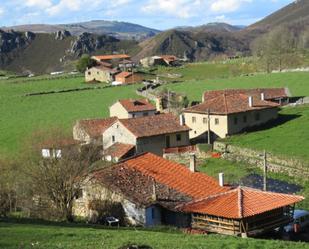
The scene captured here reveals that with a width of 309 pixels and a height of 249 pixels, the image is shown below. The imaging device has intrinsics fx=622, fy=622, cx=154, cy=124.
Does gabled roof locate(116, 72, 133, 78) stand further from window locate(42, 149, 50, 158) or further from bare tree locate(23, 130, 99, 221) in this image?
bare tree locate(23, 130, 99, 221)

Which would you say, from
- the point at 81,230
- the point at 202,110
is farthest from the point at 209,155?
the point at 81,230

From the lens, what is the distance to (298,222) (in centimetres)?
3341

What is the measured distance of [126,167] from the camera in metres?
39.0

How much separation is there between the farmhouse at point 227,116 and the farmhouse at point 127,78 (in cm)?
5591

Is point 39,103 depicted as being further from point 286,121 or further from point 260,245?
point 260,245

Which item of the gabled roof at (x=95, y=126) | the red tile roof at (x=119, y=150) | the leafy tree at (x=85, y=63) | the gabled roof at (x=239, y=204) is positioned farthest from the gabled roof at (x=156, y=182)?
the leafy tree at (x=85, y=63)

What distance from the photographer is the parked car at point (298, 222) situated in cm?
3284

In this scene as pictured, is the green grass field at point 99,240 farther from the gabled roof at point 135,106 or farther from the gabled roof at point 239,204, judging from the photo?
the gabled roof at point 135,106

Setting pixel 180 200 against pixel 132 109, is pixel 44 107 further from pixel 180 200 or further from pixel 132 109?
pixel 180 200

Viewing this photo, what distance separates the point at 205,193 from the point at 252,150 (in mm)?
17238

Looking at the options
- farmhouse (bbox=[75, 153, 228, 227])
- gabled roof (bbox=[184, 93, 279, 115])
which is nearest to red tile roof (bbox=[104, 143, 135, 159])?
gabled roof (bbox=[184, 93, 279, 115])

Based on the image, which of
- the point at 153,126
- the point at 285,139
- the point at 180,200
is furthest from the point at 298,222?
the point at 153,126

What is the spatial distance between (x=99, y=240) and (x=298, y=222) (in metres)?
13.9

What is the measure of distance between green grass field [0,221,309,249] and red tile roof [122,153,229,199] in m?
10.5
